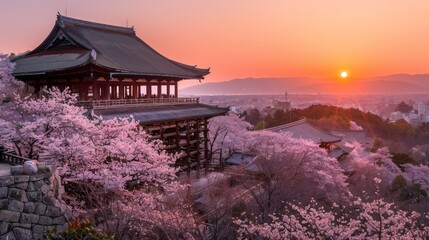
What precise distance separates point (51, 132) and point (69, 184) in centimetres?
213

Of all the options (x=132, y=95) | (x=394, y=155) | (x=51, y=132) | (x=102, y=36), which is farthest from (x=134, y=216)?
(x=394, y=155)

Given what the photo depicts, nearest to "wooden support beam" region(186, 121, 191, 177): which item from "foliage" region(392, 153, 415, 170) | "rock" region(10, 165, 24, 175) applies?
"rock" region(10, 165, 24, 175)

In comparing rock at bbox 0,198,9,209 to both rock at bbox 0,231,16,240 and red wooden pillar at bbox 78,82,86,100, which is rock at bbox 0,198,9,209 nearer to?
Result: rock at bbox 0,231,16,240

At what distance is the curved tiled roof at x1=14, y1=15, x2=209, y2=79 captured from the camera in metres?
20.6

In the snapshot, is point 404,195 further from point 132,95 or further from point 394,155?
point 132,95

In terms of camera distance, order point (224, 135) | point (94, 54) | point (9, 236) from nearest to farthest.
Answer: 1. point (9, 236)
2. point (94, 54)
3. point (224, 135)

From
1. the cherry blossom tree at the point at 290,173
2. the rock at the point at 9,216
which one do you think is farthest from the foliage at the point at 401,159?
the rock at the point at 9,216

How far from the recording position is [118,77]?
23016mm

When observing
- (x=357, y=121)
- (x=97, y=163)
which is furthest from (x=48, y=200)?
(x=357, y=121)

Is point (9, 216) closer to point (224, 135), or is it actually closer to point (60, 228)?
point (60, 228)

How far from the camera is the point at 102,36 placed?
26641mm

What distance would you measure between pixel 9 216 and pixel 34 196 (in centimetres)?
91

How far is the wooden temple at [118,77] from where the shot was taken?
20.3 m

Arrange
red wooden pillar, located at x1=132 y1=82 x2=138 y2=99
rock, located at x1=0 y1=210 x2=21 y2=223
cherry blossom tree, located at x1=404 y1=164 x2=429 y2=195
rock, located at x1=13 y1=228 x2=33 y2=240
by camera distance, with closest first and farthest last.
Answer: rock, located at x1=0 y1=210 x2=21 y2=223 → rock, located at x1=13 y1=228 x2=33 y2=240 → red wooden pillar, located at x1=132 y1=82 x2=138 y2=99 → cherry blossom tree, located at x1=404 y1=164 x2=429 y2=195
